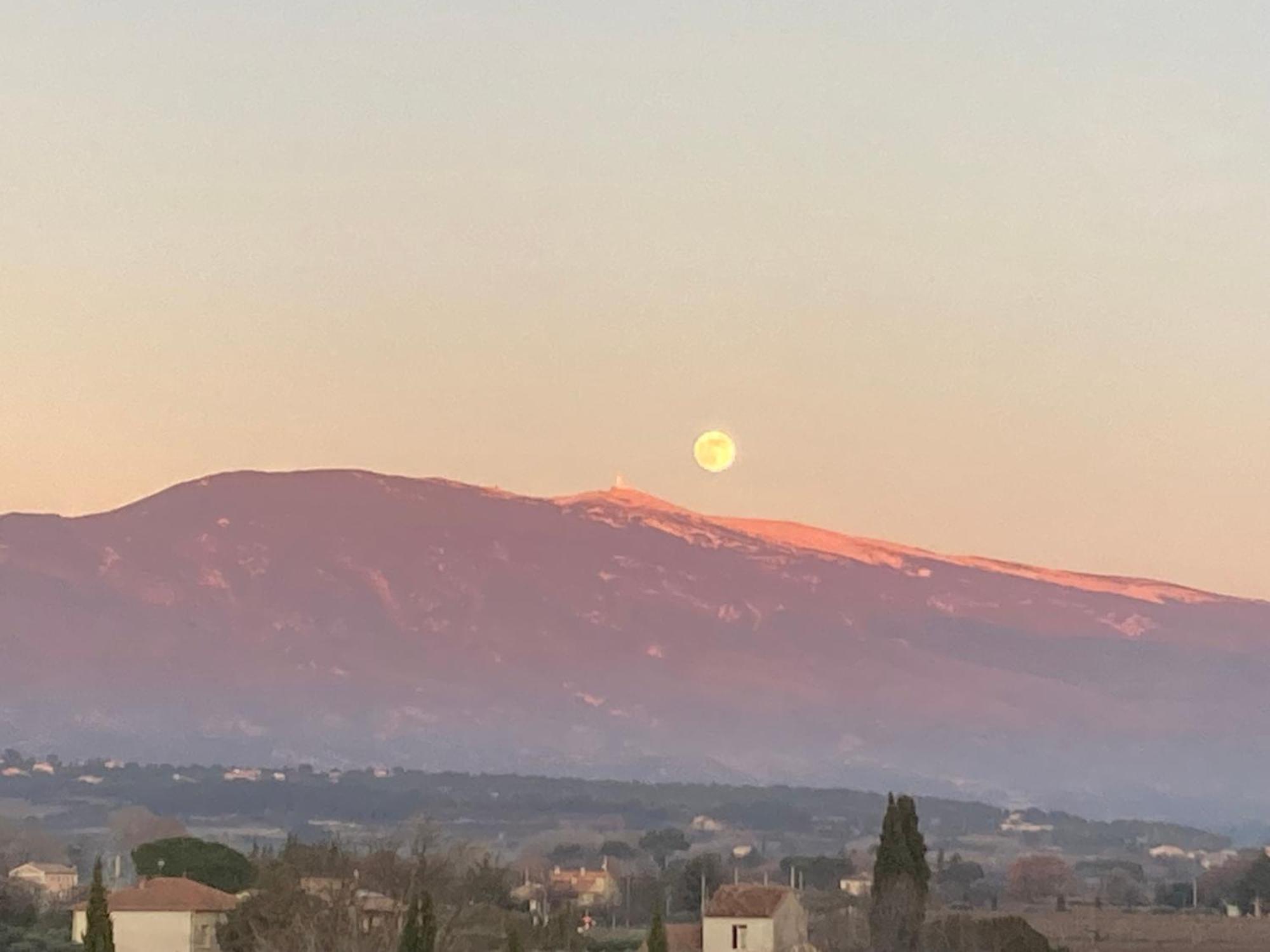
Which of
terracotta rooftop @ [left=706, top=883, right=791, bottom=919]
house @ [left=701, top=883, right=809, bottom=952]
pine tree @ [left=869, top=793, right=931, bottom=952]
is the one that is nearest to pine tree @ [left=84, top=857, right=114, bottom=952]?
pine tree @ [left=869, top=793, right=931, bottom=952]

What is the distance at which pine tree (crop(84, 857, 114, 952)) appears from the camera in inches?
1983

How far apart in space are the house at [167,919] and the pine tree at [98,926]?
14995 millimetres

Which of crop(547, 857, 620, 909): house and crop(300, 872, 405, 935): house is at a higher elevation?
crop(547, 857, 620, 909): house

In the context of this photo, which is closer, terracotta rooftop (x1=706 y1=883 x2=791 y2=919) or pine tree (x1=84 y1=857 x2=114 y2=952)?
pine tree (x1=84 y1=857 x2=114 y2=952)

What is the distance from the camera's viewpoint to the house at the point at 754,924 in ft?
244

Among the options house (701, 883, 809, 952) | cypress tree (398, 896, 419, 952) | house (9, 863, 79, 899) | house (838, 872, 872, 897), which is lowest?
cypress tree (398, 896, 419, 952)

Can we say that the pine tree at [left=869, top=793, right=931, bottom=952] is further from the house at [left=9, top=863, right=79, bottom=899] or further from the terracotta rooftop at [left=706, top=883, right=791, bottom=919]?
the house at [left=9, top=863, right=79, bottom=899]

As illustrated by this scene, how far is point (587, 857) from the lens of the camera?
19150cm

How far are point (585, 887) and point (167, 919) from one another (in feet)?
240

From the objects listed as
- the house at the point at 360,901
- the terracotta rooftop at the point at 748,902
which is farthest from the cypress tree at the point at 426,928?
the terracotta rooftop at the point at 748,902

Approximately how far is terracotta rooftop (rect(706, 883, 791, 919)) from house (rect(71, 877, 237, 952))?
14.3 m

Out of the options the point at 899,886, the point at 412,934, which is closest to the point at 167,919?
the point at 899,886

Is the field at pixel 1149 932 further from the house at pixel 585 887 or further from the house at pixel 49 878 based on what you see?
the house at pixel 49 878

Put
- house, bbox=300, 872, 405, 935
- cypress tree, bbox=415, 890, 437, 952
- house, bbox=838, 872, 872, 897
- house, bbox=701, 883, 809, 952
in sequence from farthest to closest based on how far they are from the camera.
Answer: house, bbox=838, 872, 872, 897, house, bbox=701, 883, 809, 952, house, bbox=300, 872, 405, 935, cypress tree, bbox=415, 890, 437, 952
